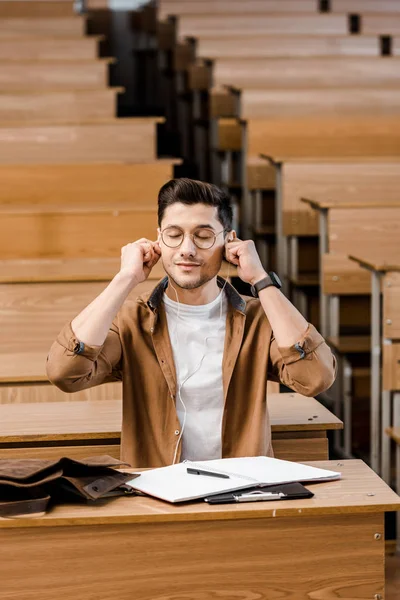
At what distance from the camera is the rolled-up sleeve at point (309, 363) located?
1509mm

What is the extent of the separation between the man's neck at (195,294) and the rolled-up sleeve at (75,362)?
0.40 ft

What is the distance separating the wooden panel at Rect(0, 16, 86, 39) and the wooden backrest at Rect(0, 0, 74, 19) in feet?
1.22

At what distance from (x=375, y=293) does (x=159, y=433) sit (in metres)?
1.03

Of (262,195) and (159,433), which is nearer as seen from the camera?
(159,433)

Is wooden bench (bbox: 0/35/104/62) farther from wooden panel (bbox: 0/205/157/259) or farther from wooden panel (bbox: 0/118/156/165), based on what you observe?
wooden panel (bbox: 0/205/157/259)

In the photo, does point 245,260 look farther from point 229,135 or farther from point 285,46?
point 285,46

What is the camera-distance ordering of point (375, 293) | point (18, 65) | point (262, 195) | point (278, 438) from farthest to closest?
point (18, 65) < point (262, 195) < point (375, 293) < point (278, 438)

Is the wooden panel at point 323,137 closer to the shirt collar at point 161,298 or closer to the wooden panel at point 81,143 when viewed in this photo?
the wooden panel at point 81,143

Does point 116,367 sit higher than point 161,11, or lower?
lower

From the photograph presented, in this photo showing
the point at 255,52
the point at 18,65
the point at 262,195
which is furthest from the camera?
the point at 255,52

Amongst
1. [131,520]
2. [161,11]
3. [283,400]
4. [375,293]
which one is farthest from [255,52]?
[131,520]

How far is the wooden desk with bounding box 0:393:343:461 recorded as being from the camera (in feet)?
5.26

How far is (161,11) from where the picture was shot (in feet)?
17.8

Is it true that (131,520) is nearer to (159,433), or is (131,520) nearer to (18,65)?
(159,433)
